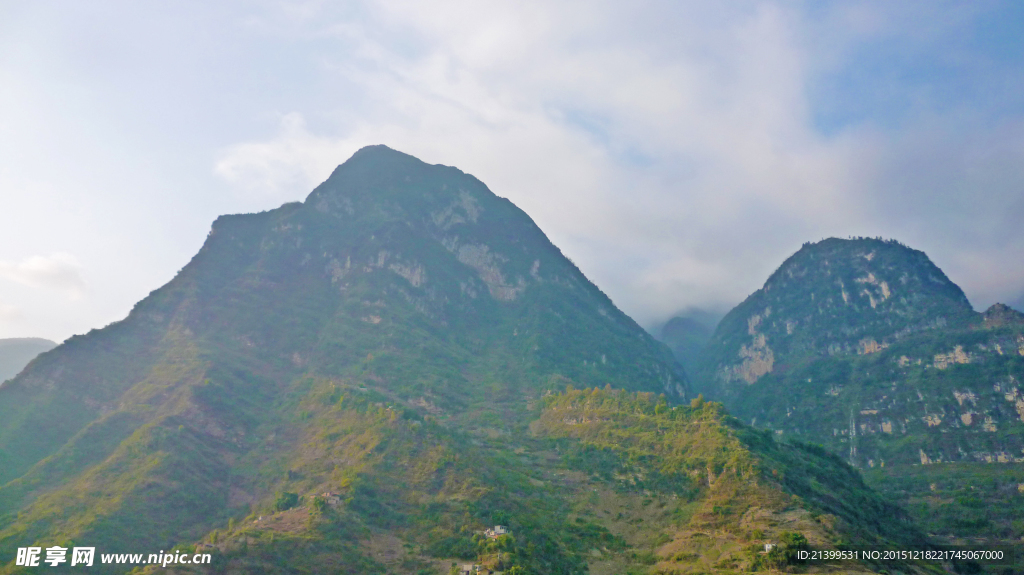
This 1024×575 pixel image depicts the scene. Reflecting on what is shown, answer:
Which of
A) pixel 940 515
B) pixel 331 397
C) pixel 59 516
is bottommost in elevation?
pixel 940 515

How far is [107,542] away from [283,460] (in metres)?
43.4

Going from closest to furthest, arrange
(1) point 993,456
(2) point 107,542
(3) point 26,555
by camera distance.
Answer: (3) point 26,555 → (2) point 107,542 → (1) point 993,456

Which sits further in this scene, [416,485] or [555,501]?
[555,501]

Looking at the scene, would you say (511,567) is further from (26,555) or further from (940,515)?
(940,515)

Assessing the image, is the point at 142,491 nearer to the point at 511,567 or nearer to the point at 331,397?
the point at 331,397

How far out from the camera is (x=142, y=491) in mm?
134250

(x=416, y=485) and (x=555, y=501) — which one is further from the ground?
(x=416, y=485)

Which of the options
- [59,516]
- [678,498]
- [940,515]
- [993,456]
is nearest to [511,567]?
[678,498]

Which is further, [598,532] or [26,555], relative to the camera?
[598,532]

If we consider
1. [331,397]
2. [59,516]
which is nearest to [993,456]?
[331,397]

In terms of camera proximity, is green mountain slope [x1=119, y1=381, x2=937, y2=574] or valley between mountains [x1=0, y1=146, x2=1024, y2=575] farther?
valley between mountains [x1=0, y1=146, x2=1024, y2=575]

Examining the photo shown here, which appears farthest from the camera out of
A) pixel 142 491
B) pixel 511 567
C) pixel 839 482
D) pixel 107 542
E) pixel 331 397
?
pixel 331 397

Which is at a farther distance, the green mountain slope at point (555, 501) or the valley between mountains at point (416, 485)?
the valley between mountains at point (416, 485)

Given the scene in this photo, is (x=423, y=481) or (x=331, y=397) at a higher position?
(x=331, y=397)
